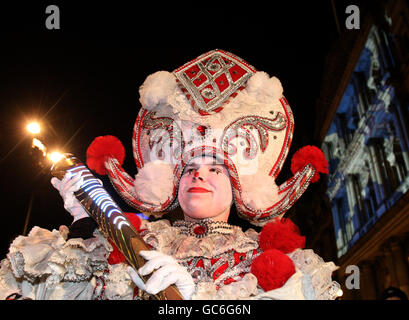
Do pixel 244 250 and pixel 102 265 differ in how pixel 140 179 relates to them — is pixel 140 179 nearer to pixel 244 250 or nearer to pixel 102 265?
pixel 102 265

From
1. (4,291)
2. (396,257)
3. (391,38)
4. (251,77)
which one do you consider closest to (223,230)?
(251,77)

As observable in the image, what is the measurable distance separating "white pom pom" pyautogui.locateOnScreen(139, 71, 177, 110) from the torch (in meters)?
0.71

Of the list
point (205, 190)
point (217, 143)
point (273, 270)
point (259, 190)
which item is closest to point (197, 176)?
point (205, 190)

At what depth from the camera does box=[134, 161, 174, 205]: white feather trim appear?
244cm

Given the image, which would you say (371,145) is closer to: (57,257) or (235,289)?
(235,289)

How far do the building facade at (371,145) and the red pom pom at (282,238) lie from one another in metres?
10.3

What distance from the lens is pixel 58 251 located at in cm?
193

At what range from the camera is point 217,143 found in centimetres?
242

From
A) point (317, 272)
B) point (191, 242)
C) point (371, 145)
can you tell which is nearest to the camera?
point (317, 272)

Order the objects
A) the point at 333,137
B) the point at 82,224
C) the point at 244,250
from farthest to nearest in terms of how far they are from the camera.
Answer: the point at 333,137 → the point at 244,250 → the point at 82,224

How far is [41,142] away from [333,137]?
19602 mm

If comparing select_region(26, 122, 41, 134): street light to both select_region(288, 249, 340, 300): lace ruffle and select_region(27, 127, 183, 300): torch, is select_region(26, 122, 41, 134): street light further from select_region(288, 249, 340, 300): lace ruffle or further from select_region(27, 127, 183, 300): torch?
select_region(288, 249, 340, 300): lace ruffle

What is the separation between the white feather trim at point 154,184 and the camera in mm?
2436

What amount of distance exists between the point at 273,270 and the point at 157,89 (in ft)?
4.69
